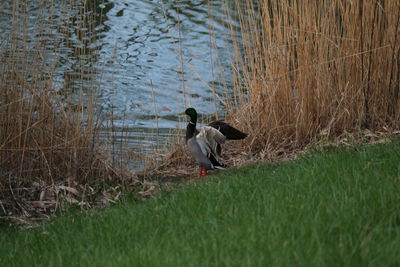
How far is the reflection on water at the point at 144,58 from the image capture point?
930 cm

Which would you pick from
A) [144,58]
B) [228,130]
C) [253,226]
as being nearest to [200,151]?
[228,130]

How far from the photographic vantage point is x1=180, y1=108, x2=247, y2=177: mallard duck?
626 centimetres

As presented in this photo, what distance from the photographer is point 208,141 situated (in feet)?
21.3

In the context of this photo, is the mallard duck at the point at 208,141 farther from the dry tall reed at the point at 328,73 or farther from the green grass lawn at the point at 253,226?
the green grass lawn at the point at 253,226

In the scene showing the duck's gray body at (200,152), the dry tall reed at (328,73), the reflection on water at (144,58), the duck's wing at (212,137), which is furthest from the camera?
the reflection on water at (144,58)

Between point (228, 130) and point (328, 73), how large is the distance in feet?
3.65

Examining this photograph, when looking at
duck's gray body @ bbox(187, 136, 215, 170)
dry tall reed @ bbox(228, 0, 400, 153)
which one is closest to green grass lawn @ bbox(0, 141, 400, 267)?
duck's gray body @ bbox(187, 136, 215, 170)

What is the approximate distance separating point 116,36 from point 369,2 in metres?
6.70

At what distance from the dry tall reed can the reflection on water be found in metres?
1.16

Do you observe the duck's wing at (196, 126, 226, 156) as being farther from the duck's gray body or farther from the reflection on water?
the reflection on water

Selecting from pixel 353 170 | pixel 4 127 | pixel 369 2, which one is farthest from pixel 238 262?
pixel 369 2

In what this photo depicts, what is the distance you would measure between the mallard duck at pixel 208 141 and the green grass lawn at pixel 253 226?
1.35 m

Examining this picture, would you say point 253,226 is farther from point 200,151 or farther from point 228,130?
point 228,130

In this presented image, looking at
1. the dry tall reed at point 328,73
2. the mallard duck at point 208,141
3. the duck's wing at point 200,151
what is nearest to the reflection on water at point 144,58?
the dry tall reed at point 328,73
